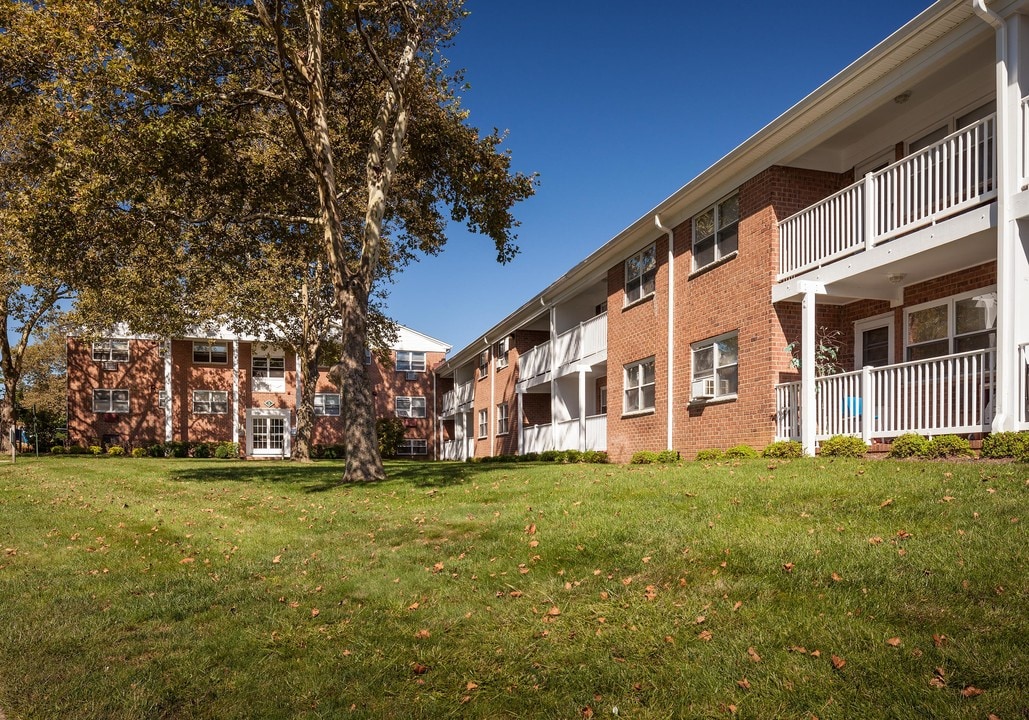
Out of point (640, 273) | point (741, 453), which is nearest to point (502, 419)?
point (640, 273)

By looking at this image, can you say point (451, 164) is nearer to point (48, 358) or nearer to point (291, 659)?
point (291, 659)

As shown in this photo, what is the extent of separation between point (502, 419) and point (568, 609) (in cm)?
2609

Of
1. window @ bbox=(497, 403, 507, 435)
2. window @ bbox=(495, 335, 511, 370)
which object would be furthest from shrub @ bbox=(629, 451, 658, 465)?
window @ bbox=(495, 335, 511, 370)

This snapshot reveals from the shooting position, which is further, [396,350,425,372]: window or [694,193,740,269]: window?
[396,350,425,372]: window

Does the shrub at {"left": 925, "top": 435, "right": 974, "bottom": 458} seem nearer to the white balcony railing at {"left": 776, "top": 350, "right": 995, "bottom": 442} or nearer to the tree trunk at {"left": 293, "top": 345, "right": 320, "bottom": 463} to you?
the white balcony railing at {"left": 776, "top": 350, "right": 995, "bottom": 442}

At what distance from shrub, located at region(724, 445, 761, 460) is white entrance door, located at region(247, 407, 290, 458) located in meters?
33.6

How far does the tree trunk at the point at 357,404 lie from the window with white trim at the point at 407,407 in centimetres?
3207

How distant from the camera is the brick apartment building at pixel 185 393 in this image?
42.6 meters

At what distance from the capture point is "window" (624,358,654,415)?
62.4 ft

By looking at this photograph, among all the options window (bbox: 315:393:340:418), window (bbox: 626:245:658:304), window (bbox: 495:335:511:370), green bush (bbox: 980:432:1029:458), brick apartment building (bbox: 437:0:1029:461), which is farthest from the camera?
window (bbox: 315:393:340:418)

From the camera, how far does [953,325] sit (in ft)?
38.7

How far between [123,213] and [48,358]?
161 ft

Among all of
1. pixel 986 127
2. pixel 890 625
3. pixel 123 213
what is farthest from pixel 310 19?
pixel 890 625

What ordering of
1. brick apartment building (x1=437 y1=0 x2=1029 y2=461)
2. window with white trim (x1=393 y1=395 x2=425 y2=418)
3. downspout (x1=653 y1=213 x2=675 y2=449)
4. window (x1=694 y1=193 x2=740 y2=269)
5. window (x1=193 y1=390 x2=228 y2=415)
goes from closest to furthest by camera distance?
brick apartment building (x1=437 y1=0 x2=1029 y2=461), window (x1=694 y1=193 x2=740 y2=269), downspout (x1=653 y1=213 x2=675 y2=449), window (x1=193 y1=390 x2=228 y2=415), window with white trim (x1=393 y1=395 x2=425 y2=418)
